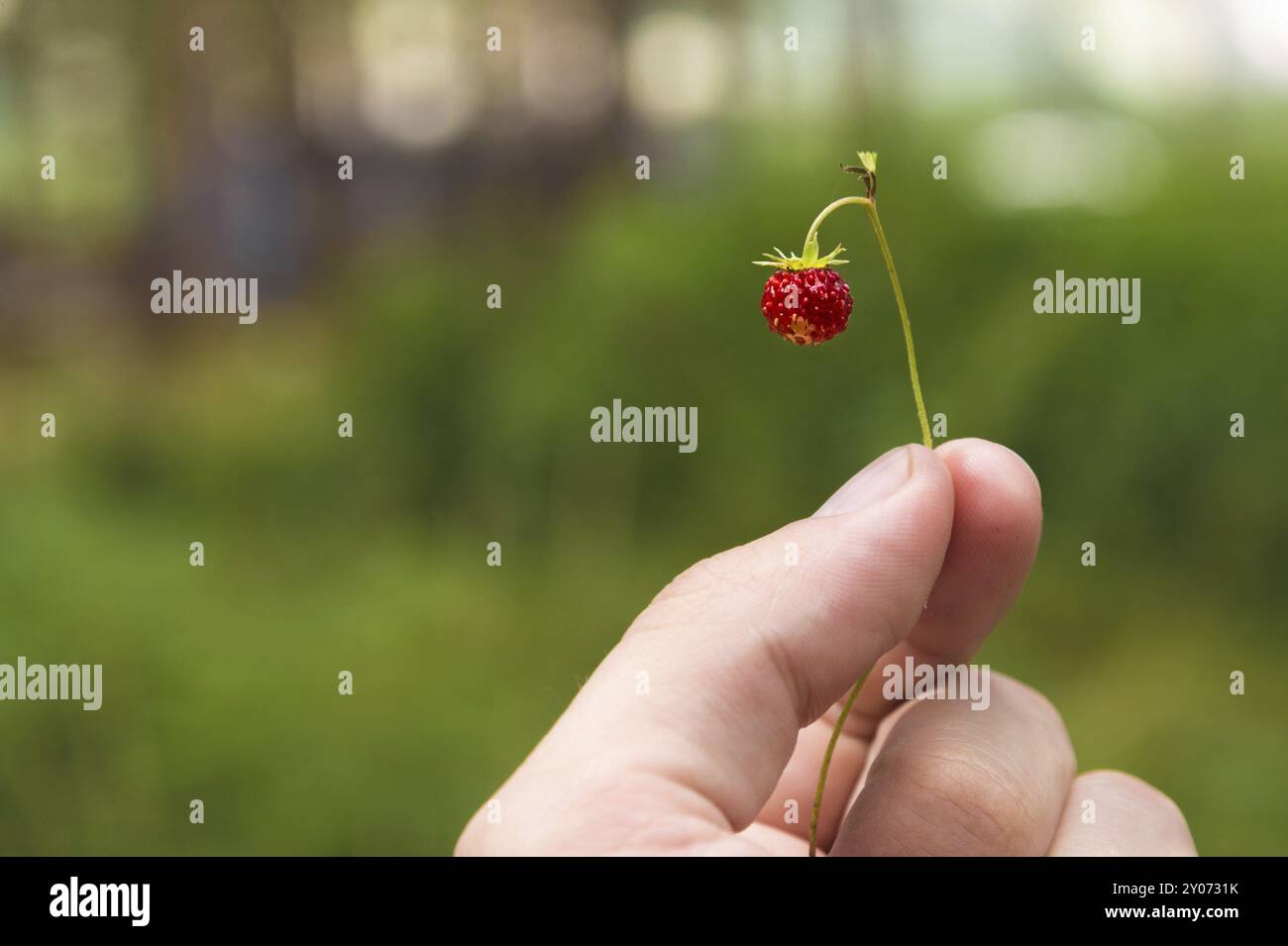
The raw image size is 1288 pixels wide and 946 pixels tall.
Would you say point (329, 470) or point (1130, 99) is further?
point (329, 470)

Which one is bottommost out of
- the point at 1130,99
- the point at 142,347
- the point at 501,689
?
the point at 501,689

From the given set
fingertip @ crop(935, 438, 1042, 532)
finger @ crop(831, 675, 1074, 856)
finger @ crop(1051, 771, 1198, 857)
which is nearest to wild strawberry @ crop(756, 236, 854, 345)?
fingertip @ crop(935, 438, 1042, 532)

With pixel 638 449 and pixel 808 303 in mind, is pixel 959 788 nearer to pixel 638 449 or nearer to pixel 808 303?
pixel 808 303

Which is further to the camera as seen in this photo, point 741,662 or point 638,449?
point 638,449

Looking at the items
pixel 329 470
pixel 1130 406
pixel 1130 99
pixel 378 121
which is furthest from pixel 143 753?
pixel 378 121

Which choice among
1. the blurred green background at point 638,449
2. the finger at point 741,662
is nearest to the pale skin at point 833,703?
the finger at point 741,662

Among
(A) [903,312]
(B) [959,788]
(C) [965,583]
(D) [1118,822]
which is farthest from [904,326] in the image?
(D) [1118,822]

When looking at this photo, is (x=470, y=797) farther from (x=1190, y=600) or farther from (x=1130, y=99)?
(x=1130, y=99)
